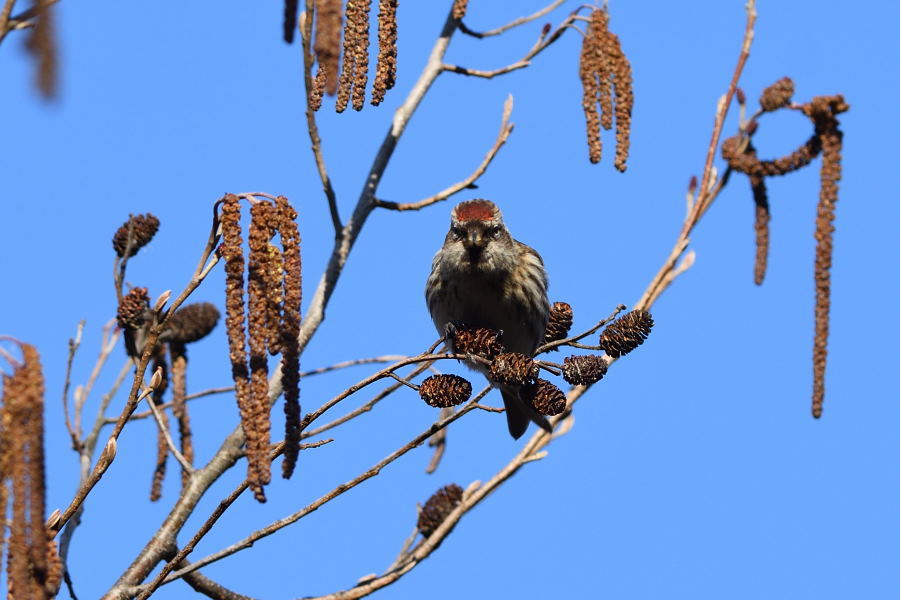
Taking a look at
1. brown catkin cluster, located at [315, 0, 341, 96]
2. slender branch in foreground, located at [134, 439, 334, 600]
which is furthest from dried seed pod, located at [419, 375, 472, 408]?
brown catkin cluster, located at [315, 0, 341, 96]

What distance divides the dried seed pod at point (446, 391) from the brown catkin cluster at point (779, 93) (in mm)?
1673

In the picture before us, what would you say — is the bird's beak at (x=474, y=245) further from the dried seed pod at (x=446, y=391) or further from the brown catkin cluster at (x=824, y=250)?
the dried seed pod at (x=446, y=391)

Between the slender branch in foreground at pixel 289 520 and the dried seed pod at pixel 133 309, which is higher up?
the dried seed pod at pixel 133 309

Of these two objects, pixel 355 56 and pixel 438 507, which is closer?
pixel 355 56

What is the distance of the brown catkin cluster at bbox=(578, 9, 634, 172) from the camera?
3.79m

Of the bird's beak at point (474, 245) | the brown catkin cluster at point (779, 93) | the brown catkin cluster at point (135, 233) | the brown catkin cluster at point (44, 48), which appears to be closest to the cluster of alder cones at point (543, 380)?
the brown catkin cluster at point (135, 233)

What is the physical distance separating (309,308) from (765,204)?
1.54m

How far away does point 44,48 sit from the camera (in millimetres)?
1321

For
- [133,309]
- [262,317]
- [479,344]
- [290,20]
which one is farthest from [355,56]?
[133,309]

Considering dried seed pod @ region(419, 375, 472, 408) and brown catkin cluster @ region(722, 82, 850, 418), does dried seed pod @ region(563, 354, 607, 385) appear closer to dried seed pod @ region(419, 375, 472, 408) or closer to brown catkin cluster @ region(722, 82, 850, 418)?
dried seed pod @ region(419, 375, 472, 408)

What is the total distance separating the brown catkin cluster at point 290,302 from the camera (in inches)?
81.4

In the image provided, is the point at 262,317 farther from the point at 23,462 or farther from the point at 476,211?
the point at 476,211

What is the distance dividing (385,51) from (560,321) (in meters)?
1.28

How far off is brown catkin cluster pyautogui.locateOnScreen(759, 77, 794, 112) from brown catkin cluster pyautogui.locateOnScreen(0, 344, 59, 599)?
283 cm
